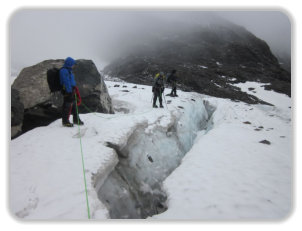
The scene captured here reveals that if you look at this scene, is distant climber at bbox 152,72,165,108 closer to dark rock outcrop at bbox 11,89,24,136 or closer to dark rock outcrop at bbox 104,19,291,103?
dark rock outcrop at bbox 11,89,24,136

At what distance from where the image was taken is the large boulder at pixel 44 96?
577 cm

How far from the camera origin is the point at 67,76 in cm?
532

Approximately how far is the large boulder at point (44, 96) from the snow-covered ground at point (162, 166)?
21.4 inches

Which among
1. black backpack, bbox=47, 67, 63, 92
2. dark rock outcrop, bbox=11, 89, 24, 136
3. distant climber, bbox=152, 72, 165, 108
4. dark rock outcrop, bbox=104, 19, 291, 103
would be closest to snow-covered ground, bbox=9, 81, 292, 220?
dark rock outcrop, bbox=11, 89, 24, 136

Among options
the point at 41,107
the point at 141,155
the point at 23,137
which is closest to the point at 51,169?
the point at 23,137

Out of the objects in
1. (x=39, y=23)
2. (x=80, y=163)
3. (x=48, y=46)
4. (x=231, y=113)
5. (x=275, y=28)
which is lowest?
(x=231, y=113)

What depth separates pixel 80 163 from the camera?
402cm

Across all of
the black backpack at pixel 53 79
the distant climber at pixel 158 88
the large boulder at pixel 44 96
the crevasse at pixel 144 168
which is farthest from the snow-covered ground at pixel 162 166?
the distant climber at pixel 158 88

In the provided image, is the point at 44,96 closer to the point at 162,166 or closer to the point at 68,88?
the point at 68,88

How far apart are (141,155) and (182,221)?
264 cm

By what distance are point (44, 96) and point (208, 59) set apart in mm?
30714

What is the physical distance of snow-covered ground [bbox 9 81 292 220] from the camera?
3.21m

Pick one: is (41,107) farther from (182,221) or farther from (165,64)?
(165,64)

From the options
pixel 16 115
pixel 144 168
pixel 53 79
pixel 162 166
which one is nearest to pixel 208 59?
pixel 162 166
